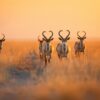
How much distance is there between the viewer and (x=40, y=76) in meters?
1.97

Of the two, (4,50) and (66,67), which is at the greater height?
(4,50)

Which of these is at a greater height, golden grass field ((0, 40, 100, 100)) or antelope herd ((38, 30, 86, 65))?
antelope herd ((38, 30, 86, 65))

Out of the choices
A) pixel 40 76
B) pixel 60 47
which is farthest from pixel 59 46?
pixel 40 76

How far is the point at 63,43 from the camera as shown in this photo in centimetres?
199

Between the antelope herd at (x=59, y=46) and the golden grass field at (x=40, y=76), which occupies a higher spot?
the antelope herd at (x=59, y=46)

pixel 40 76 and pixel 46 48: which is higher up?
pixel 46 48

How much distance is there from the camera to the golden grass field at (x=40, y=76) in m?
1.97

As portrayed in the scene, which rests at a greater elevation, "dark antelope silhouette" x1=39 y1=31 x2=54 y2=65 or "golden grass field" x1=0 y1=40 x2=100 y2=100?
"dark antelope silhouette" x1=39 y1=31 x2=54 y2=65

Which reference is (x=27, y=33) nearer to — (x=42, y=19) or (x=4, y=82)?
(x=42, y=19)

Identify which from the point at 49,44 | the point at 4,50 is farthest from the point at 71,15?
the point at 4,50

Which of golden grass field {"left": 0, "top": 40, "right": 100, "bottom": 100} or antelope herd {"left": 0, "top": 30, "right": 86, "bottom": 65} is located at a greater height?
antelope herd {"left": 0, "top": 30, "right": 86, "bottom": 65}

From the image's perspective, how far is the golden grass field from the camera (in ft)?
6.45

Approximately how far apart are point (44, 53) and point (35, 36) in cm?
15

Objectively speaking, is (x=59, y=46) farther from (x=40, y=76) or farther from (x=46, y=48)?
(x=40, y=76)
